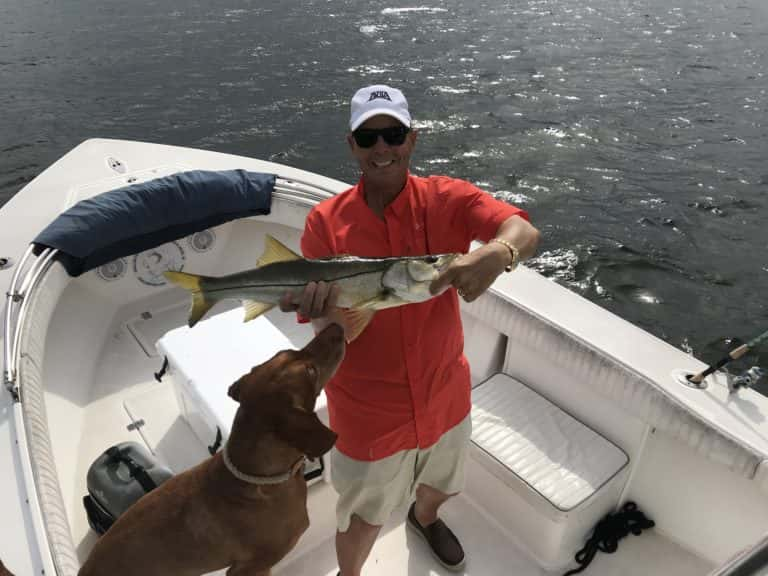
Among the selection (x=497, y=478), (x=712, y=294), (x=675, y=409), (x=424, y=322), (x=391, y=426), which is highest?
(x=424, y=322)

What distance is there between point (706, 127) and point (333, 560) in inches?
582

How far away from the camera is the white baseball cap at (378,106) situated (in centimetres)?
260

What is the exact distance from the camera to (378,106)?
2602mm

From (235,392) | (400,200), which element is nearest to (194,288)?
(235,392)

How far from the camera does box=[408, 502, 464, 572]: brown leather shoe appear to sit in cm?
370

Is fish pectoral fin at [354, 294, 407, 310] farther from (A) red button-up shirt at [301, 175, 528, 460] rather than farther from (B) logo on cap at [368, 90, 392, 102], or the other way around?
(B) logo on cap at [368, 90, 392, 102]

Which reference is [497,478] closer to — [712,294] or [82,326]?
[82,326]

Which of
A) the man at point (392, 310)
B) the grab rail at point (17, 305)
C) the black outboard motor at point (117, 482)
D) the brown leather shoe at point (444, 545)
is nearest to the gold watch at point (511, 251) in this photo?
the man at point (392, 310)

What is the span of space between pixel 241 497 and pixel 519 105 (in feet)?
51.0

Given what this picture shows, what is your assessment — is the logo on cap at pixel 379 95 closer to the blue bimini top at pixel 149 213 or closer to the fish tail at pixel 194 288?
the fish tail at pixel 194 288

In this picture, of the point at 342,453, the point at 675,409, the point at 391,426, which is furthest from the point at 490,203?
the point at 675,409

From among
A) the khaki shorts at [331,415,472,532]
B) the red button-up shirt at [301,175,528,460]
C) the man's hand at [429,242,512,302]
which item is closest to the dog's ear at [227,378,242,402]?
the red button-up shirt at [301,175,528,460]

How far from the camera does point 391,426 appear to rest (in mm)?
2842

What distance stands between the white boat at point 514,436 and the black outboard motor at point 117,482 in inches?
9.2
